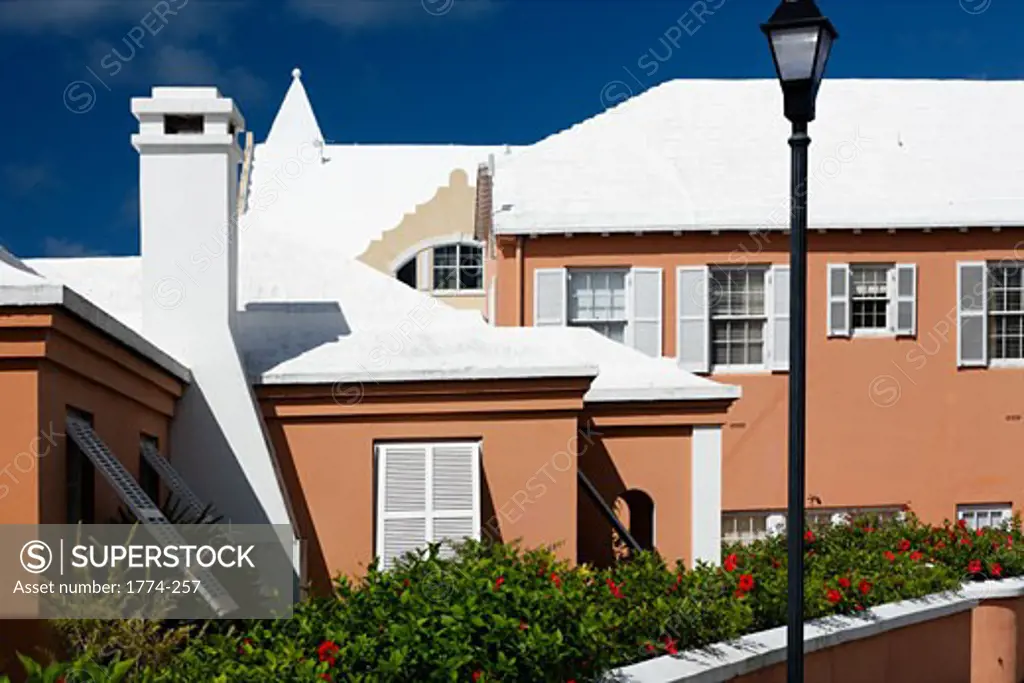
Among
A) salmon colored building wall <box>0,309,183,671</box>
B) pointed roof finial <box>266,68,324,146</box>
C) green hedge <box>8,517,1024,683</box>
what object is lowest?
green hedge <box>8,517,1024,683</box>

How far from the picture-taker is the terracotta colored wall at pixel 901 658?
1044 centimetres

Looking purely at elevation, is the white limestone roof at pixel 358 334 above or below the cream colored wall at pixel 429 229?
A: below

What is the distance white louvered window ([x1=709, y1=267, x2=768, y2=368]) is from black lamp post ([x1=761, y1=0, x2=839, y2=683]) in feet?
42.2

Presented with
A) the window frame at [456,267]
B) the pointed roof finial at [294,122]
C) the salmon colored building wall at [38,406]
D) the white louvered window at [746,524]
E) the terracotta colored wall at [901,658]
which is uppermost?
the pointed roof finial at [294,122]

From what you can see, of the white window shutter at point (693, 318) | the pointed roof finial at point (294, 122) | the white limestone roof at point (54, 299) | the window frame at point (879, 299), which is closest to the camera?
the white limestone roof at point (54, 299)

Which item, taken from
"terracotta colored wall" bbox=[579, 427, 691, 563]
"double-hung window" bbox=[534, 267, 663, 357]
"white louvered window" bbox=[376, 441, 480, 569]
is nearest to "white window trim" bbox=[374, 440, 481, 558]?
"white louvered window" bbox=[376, 441, 480, 569]

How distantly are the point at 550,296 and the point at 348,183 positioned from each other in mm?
16340

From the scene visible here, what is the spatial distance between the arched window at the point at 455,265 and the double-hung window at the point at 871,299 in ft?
45.9

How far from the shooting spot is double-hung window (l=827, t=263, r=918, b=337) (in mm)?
20844

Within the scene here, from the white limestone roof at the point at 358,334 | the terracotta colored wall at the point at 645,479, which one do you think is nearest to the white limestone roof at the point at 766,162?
the white limestone roof at the point at 358,334

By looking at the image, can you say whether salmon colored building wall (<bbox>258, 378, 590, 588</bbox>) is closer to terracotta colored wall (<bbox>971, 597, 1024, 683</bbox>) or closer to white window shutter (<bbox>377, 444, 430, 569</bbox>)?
white window shutter (<bbox>377, 444, 430, 569</bbox>)

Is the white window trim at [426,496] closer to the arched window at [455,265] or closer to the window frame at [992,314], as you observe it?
the window frame at [992,314]

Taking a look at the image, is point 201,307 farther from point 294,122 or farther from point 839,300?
point 294,122

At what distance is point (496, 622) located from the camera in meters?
7.48
